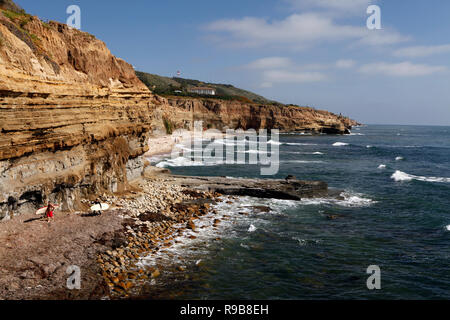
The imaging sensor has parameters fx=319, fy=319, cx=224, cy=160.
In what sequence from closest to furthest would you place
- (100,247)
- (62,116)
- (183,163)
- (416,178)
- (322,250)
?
(100,247), (62,116), (322,250), (416,178), (183,163)

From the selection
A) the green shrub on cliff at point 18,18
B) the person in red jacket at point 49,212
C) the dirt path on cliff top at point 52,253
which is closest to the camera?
the dirt path on cliff top at point 52,253

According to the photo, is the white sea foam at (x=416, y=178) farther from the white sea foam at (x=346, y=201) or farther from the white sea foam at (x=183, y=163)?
the white sea foam at (x=183, y=163)

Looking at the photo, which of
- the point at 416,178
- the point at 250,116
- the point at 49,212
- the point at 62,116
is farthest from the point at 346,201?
the point at 250,116

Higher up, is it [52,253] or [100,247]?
[52,253]

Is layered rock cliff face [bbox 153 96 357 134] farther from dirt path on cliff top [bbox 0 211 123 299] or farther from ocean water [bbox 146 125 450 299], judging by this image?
dirt path on cliff top [bbox 0 211 123 299]

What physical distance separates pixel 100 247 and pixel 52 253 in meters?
2.12

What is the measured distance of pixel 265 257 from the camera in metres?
16.8

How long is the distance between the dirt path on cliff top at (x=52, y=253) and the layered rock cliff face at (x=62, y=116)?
154 centimetres

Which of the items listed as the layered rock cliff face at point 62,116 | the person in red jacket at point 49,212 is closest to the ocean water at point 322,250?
the person in red jacket at point 49,212

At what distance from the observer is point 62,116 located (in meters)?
17.4

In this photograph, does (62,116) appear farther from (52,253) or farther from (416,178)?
(416,178)

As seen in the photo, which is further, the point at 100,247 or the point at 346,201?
the point at 346,201

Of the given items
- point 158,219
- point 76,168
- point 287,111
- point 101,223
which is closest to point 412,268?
point 158,219

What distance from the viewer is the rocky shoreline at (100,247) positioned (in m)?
11.8
